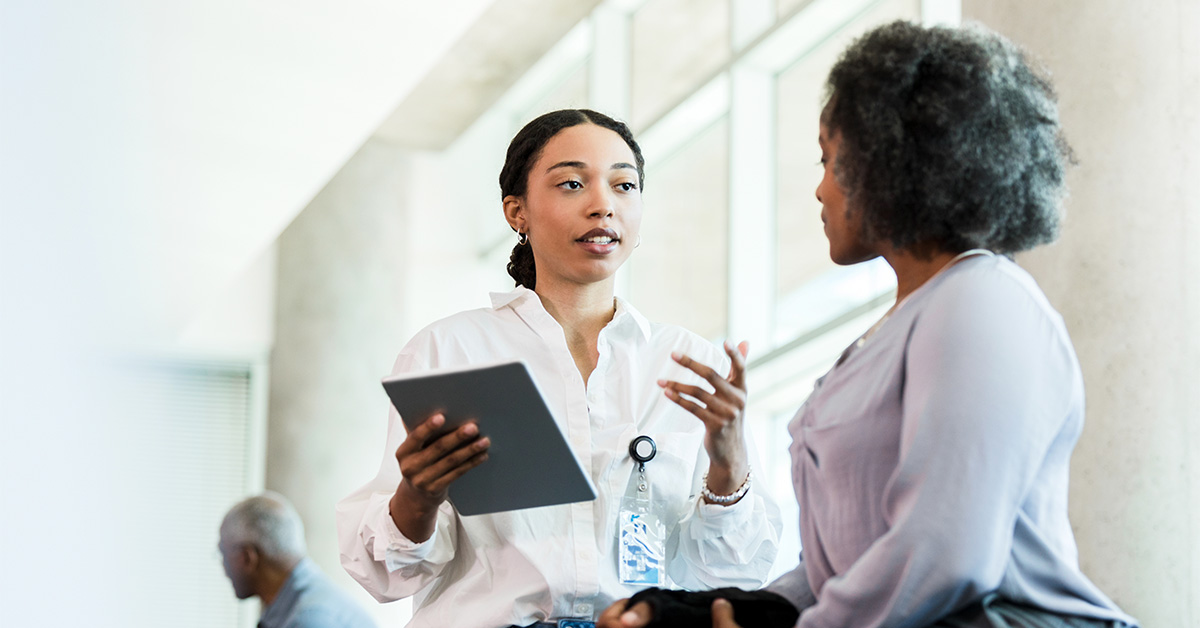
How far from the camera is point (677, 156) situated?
8.59 meters

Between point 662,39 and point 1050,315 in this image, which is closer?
point 1050,315

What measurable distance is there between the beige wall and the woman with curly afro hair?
1786mm

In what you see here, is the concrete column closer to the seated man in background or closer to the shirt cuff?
the seated man in background

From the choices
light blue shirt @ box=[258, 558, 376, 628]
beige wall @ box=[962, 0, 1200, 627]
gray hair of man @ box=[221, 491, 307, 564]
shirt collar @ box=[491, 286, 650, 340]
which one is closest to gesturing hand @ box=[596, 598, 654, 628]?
shirt collar @ box=[491, 286, 650, 340]

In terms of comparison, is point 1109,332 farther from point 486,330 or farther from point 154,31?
point 154,31

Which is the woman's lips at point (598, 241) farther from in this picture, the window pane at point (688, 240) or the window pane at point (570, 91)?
the window pane at point (570, 91)

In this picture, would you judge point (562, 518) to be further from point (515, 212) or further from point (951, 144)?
point (951, 144)

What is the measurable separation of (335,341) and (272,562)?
5.98 metres

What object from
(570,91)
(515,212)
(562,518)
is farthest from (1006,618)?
(570,91)

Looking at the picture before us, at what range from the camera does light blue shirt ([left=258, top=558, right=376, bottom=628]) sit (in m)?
4.29

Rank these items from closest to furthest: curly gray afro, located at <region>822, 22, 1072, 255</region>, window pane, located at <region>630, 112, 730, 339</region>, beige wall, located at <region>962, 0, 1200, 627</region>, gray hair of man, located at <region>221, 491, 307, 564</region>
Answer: curly gray afro, located at <region>822, 22, 1072, 255</region>, beige wall, located at <region>962, 0, 1200, 627</region>, gray hair of man, located at <region>221, 491, 307, 564</region>, window pane, located at <region>630, 112, 730, 339</region>

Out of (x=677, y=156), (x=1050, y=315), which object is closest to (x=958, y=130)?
(x=1050, y=315)

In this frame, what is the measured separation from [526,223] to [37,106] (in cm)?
117

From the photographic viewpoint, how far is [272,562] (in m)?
4.80
